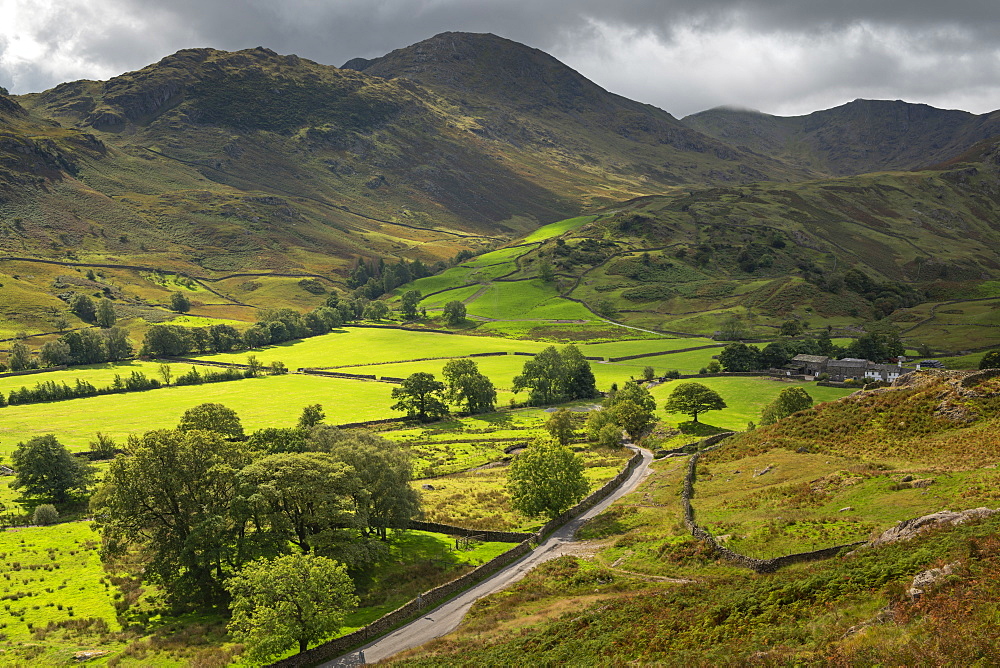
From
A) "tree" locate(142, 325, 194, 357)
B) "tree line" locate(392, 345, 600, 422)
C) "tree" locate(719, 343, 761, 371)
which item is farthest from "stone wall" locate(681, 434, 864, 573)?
"tree" locate(142, 325, 194, 357)

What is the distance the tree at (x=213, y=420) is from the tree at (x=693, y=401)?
2771 inches

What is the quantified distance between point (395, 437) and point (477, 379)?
27.2 metres

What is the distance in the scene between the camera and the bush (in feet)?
199

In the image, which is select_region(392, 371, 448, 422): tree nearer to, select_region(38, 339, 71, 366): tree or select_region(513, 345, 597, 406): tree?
select_region(513, 345, 597, 406): tree

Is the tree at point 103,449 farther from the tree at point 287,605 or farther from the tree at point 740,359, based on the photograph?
the tree at point 740,359

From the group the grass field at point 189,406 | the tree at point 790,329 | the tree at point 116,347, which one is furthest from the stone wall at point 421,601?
the tree at point 790,329

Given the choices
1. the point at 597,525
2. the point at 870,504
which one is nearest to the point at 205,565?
the point at 597,525

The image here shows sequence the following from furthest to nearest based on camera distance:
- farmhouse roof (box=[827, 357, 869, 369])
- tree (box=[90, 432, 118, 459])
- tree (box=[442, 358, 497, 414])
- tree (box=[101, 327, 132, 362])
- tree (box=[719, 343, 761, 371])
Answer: tree (box=[101, 327, 132, 362]) → tree (box=[719, 343, 761, 371]) → farmhouse roof (box=[827, 357, 869, 369]) → tree (box=[442, 358, 497, 414]) → tree (box=[90, 432, 118, 459])

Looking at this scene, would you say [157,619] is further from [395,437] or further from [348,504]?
[395,437]

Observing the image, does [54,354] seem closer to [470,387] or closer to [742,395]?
[470,387]

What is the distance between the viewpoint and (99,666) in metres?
33.7

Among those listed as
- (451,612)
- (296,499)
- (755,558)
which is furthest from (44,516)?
(755,558)

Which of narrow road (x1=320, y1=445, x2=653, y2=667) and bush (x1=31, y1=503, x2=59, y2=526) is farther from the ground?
bush (x1=31, y1=503, x2=59, y2=526)

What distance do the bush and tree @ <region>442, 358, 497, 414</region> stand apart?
2813 inches
